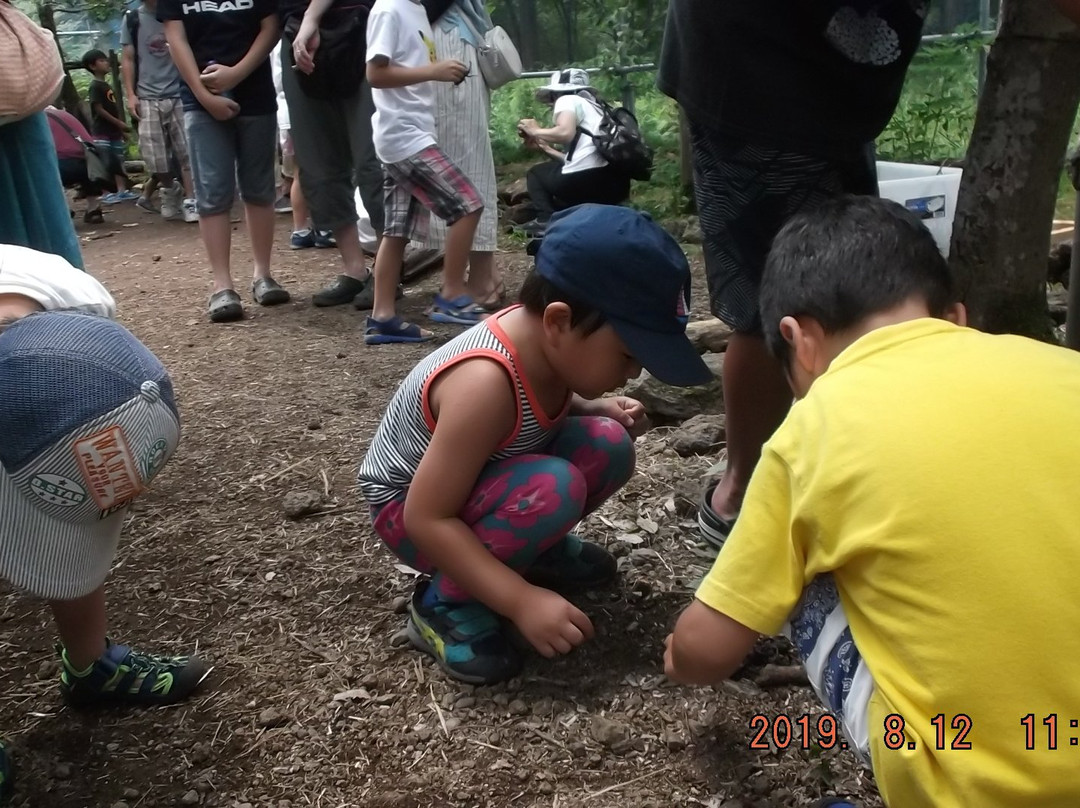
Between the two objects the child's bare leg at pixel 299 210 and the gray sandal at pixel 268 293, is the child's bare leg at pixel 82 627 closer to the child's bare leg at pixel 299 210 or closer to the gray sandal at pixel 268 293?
the gray sandal at pixel 268 293

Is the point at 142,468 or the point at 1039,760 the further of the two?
the point at 142,468

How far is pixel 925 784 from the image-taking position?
3.59 ft

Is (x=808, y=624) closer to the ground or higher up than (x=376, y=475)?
higher up

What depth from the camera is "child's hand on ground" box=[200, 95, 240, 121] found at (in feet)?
14.2

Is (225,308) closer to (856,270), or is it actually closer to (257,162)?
(257,162)

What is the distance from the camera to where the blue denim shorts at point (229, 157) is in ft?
14.6

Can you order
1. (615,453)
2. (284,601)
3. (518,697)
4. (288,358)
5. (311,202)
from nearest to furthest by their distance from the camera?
(518,697)
(615,453)
(284,601)
(288,358)
(311,202)

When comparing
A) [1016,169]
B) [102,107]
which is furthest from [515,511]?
[102,107]

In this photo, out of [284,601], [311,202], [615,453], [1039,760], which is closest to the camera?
[1039,760]

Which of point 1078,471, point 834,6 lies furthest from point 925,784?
point 834,6

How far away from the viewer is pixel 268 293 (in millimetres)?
4914

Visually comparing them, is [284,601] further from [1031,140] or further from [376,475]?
[1031,140]

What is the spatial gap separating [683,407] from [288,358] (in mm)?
1743

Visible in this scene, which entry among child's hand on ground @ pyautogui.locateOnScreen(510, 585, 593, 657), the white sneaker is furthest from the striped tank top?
the white sneaker
